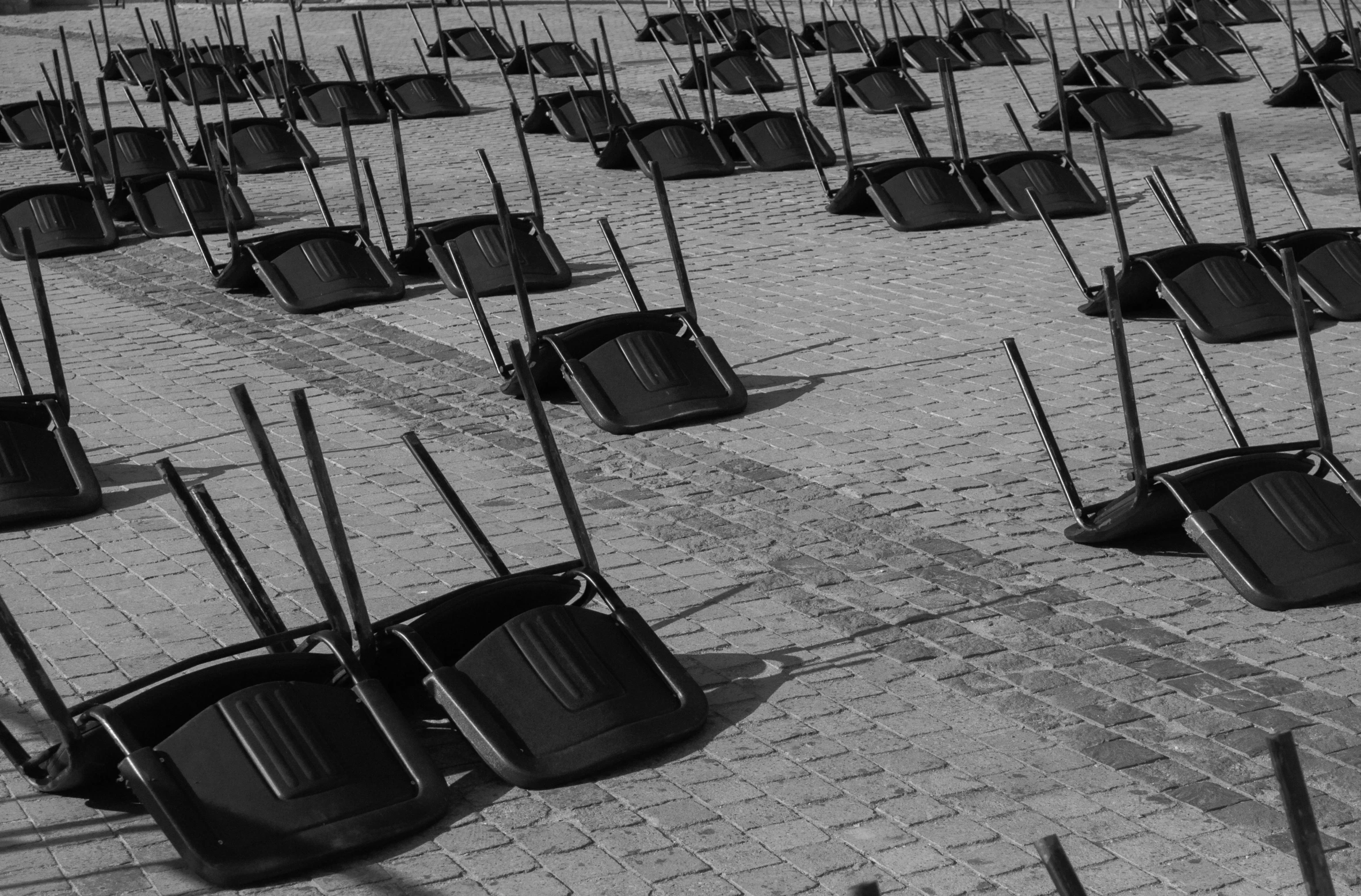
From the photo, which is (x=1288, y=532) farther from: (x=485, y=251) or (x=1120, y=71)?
(x=1120, y=71)

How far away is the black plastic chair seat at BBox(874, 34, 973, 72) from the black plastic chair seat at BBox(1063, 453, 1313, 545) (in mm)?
14515

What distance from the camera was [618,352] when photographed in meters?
8.32

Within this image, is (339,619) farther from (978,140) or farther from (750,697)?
(978,140)

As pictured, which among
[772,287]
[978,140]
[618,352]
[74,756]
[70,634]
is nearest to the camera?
[74,756]

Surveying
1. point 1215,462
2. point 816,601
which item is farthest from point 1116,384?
point 816,601

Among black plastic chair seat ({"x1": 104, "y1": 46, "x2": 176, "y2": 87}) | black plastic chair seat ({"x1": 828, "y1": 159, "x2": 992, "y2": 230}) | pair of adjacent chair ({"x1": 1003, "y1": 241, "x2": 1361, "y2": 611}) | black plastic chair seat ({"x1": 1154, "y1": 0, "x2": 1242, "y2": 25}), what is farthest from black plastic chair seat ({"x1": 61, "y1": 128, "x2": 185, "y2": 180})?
black plastic chair seat ({"x1": 1154, "y1": 0, "x2": 1242, "y2": 25})

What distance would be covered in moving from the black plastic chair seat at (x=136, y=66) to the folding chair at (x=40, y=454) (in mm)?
14424

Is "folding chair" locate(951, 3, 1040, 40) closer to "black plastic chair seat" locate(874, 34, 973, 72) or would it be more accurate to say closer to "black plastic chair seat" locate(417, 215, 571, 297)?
"black plastic chair seat" locate(874, 34, 973, 72)

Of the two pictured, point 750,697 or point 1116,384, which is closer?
point 750,697

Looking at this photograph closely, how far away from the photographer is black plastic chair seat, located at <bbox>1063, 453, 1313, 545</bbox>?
6133 mm

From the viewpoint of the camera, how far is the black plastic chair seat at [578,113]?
53.3ft

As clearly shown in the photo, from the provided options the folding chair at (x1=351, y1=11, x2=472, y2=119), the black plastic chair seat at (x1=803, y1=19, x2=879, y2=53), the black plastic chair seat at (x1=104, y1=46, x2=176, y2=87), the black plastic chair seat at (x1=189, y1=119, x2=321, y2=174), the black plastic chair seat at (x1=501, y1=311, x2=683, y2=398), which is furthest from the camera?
the black plastic chair seat at (x1=803, y1=19, x2=879, y2=53)

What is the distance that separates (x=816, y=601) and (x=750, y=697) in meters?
0.79

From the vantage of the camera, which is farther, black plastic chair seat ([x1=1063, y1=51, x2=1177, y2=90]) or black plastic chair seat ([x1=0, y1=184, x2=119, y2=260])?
black plastic chair seat ([x1=1063, y1=51, x2=1177, y2=90])
